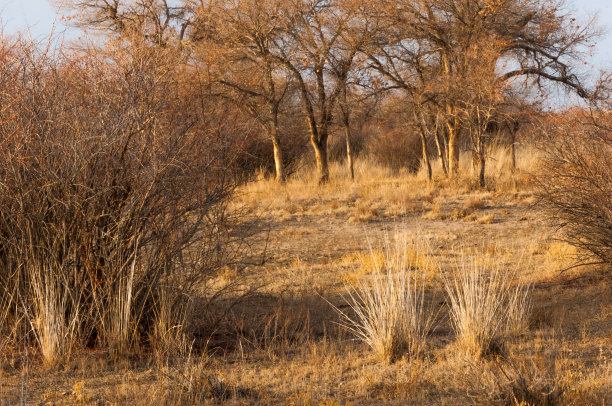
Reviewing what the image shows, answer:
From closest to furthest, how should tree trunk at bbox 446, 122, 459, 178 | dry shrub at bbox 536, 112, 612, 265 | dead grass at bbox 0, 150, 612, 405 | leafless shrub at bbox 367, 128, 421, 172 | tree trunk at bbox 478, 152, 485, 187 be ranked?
dead grass at bbox 0, 150, 612, 405 < dry shrub at bbox 536, 112, 612, 265 < tree trunk at bbox 478, 152, 485, 187 < tree trunk at bbox 446, 122, 459, 178 < leafless shrub at bbox 367, 128, 421, 172

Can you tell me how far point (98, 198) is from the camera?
4.86 meters

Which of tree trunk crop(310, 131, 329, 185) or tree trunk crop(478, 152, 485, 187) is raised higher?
tree trunk crop(310, 131, 329, 185)

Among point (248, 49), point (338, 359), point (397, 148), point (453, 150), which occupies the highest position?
point (248, 49)

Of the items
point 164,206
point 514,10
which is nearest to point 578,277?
point 164,206

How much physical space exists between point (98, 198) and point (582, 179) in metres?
5.19

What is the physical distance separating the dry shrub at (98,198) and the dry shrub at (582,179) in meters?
4.09

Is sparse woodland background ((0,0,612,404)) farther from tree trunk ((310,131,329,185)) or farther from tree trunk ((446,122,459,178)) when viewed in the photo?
tree trunk ((310,131,329,185))

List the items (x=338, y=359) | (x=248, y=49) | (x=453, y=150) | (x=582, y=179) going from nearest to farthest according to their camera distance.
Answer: (x=338, y=359) → (x=582, y=179) → (x=248, y=49) → (x=453, y=150)

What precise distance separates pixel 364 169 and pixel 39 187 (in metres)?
16.5

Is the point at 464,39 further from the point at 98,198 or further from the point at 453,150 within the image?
the point at 98,198

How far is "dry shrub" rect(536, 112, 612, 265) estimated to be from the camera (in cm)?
685

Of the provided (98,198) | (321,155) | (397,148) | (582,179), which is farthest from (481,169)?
(98,198)

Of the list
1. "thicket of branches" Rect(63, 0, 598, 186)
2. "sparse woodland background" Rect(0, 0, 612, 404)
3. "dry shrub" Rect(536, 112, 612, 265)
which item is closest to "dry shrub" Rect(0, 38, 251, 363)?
"sparse woodland background" Rect(0, 0, 612, 404)

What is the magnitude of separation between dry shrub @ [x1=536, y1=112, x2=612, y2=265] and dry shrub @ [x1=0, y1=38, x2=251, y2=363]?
13.4 ft
